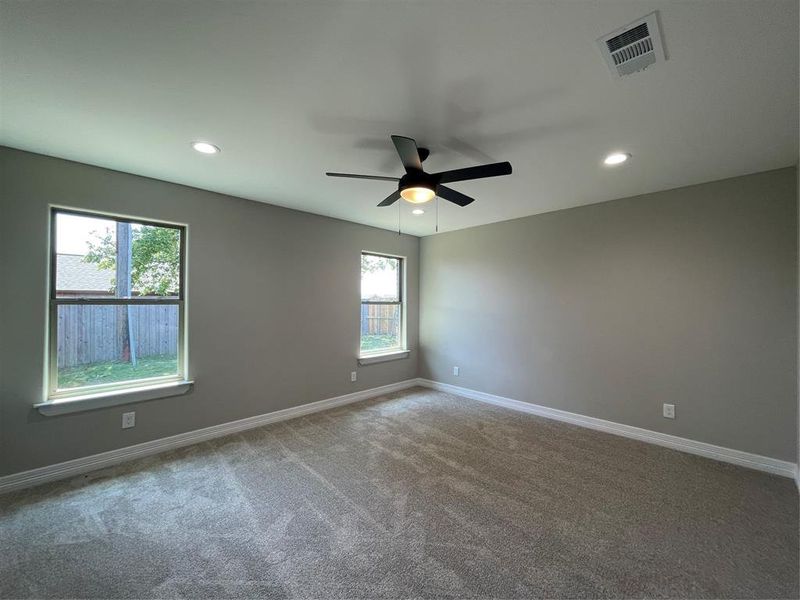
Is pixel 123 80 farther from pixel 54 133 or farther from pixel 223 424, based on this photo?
pixel 223 424

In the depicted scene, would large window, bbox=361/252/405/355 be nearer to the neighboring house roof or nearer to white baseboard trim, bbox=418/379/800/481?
white baseboard trim, bbox=418/379/800/481

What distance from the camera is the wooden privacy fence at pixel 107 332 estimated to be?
260 cm

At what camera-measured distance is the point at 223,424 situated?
330cm

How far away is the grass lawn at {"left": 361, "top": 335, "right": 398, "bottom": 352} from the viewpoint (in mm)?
4691

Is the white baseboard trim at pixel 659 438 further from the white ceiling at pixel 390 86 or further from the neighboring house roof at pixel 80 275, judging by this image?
the neighboring house roof at pixel 80 275

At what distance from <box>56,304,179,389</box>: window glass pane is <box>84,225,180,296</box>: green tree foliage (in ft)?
0.64

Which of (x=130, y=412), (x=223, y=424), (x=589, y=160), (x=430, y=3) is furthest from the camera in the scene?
(x=223, y=424)

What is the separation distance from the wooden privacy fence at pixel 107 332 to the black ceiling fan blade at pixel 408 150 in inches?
105

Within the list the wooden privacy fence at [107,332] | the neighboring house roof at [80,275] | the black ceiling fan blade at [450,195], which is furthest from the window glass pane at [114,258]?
the black ceiling fan blade at [450,195]

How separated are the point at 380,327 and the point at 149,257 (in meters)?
2.95

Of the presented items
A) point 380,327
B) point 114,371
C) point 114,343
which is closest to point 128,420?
point 114,371

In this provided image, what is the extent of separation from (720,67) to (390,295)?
4.10 metres

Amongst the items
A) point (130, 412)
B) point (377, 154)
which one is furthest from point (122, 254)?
point (377, 154)


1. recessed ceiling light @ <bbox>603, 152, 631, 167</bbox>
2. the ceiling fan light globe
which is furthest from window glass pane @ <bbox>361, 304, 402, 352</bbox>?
recessed ceiling light @ <bbox>603, 152, 631, 167</bbox>
